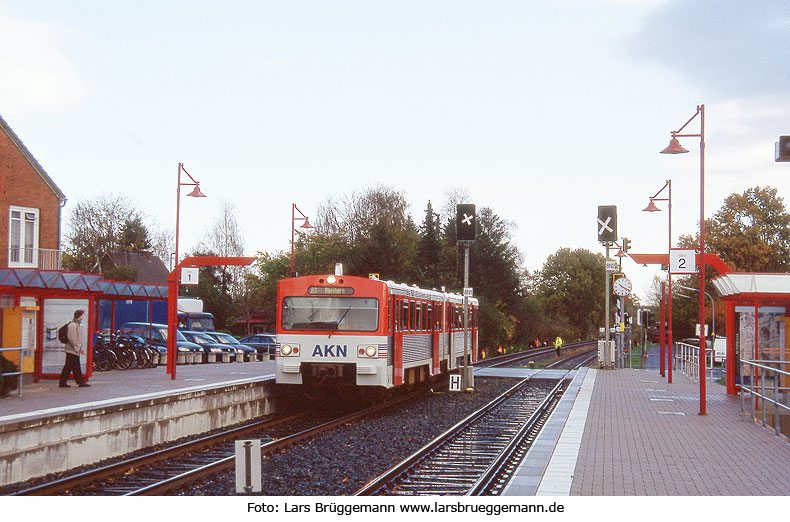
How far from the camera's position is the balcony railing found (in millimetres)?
28697

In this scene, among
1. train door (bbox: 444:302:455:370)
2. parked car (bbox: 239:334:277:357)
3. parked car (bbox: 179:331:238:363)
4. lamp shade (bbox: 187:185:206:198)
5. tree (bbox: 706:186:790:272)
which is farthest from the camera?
tree (bbox: 706:186:790:272)

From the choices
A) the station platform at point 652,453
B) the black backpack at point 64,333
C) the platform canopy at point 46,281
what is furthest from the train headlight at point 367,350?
the platform canopy at point 46,281

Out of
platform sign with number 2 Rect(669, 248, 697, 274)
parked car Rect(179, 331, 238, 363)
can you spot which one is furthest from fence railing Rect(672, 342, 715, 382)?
parked car Rect(179, 331, 238, 363)

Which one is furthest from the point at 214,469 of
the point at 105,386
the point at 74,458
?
the point at 105,386

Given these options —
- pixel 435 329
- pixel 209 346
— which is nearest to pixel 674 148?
pixel 435 329

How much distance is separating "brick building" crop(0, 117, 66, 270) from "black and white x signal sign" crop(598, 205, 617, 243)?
1808 cm

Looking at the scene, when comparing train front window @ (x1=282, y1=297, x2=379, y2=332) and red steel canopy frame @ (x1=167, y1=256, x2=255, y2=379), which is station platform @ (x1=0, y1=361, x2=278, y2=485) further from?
train front window @ (x1=282, y1=297, x2=379, y2=332)

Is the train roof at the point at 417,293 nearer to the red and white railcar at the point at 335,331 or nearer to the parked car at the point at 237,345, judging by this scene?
the red and white railcar at the point at 335,331

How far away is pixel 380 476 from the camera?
1111cm

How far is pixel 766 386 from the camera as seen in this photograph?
15.0 meters

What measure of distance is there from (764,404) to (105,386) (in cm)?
1363

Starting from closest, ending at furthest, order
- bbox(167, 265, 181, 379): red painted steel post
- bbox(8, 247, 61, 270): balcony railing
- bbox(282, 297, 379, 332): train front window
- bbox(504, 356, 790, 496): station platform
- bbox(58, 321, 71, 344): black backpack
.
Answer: bbox(504, 356, 790, 496): station platform, bbox(282, 297, 379, 332): train front window, bbox(58, 321, 71, 344): black backpack, bbox(167, 265, 181, 379): red painted steel post, bbox(8, 247, 61, 270): balcony railing

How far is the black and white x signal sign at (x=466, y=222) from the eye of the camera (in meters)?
21.9

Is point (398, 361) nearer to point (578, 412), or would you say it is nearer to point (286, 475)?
point (578, 412)
